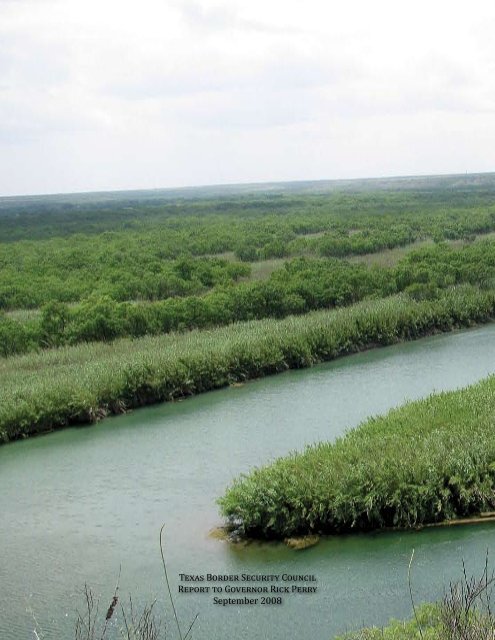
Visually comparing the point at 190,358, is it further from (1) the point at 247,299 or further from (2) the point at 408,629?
(2) the point at 408,629

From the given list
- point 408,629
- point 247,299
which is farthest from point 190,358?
point 408,629

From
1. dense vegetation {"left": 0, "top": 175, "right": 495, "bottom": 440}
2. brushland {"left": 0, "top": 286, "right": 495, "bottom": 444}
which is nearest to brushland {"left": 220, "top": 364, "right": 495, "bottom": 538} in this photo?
brushland {"left": 0, "top": 286, "right": 495, "bottom": 444}

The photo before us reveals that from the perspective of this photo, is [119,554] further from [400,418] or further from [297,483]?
[400,418]

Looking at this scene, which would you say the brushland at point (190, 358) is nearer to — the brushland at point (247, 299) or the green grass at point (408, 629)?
the brushland at point (247, 299)

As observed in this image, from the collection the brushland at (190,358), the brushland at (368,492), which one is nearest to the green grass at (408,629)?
the brushland at (368,492)

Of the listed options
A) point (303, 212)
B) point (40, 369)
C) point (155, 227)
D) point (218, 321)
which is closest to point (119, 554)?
point (40, 369)

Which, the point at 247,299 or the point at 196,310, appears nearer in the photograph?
the point at 196,310

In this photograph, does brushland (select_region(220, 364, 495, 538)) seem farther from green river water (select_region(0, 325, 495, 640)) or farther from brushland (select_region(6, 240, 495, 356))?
brushland (select_region(6, 240, 495, 356))
